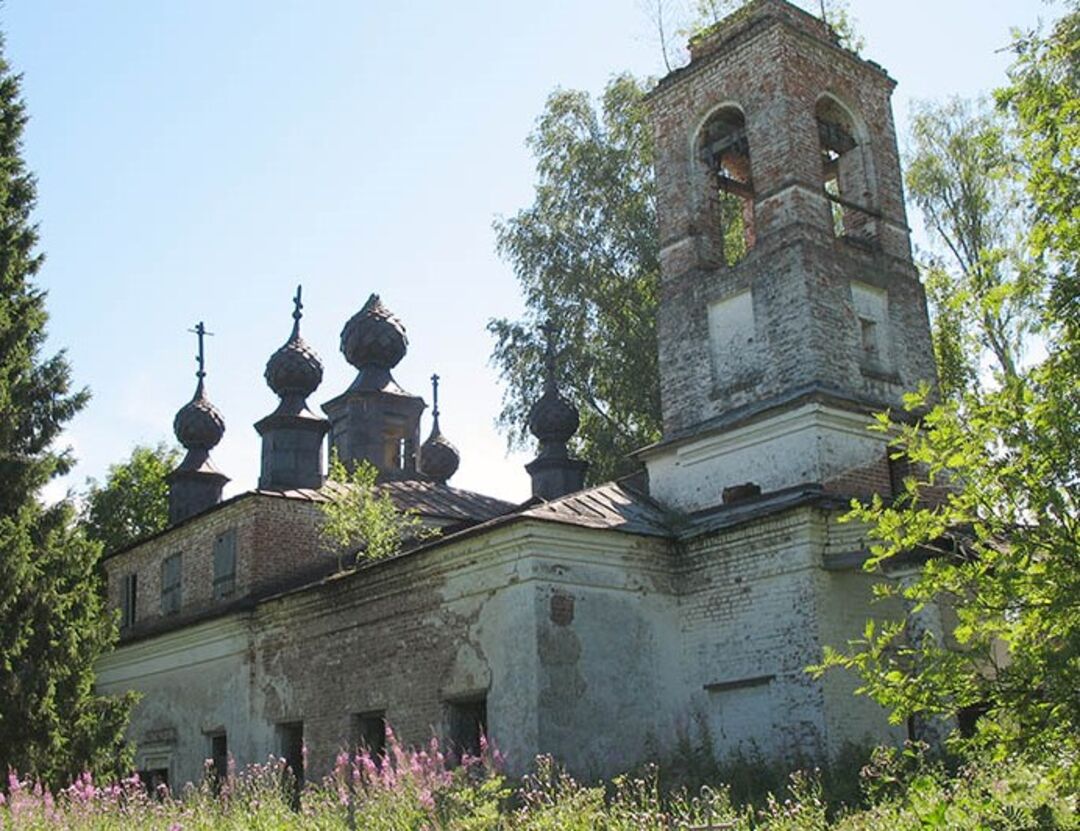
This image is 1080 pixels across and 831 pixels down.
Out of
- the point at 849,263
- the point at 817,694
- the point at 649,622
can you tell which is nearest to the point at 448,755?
the point at 649,622

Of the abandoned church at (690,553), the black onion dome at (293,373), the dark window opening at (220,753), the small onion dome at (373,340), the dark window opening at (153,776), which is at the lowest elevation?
the dark window opening at (153,776)

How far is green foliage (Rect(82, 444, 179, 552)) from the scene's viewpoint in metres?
29.4

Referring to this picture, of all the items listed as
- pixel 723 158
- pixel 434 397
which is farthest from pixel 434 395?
pixel 723 158

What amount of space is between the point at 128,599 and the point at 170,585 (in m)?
1.83

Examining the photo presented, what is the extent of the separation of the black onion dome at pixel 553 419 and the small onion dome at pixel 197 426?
6815 millimetres

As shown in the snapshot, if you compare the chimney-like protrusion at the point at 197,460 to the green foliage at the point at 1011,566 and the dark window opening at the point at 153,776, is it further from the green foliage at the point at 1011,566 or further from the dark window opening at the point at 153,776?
the green foliage at the point at 1011,566

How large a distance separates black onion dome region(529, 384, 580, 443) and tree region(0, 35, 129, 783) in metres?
8.67

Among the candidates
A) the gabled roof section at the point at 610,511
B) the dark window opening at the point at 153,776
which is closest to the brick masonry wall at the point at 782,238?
the gabled roof section at the point at 610,511

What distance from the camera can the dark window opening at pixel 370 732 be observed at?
13.9 m

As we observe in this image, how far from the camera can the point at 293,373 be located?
67.7 ft

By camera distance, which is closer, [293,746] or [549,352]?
[293,746]

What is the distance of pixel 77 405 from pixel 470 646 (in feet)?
18.7

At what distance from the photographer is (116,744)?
13.9 meters

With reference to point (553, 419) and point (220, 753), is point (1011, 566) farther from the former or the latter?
point (553, 419)
